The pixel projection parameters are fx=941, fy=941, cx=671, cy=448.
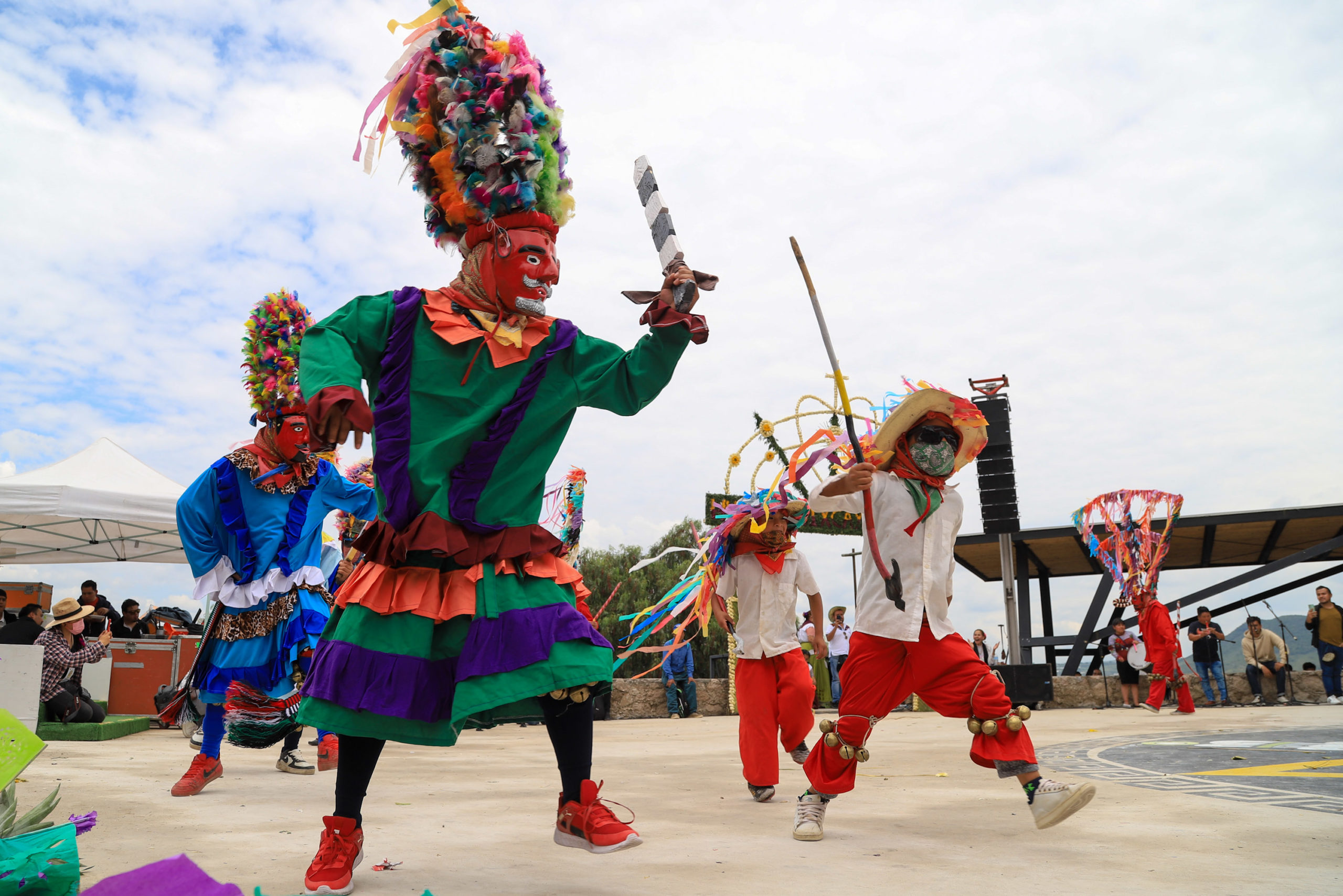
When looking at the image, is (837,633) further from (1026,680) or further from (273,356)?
(273,356)

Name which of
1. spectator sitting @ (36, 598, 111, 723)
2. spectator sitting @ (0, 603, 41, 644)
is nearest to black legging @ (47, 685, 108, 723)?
spectator sitting @ (36, 598, 111, 723)

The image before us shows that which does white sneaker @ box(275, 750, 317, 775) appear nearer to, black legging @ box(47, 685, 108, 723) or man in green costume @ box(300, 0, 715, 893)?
man in green costume @ box(300, 0, 715, 893)

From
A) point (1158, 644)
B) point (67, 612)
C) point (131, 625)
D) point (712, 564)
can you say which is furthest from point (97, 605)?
point (1158, 644)

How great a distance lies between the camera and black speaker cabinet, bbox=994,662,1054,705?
515 inches

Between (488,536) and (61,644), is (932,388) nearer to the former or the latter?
(488,536)

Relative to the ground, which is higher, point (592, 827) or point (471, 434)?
Answer: point (471, 434)

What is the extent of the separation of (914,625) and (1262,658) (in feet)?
43.8

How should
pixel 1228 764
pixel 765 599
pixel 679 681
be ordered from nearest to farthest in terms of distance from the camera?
pixel 765 599, pixel 1228 764, pixel 679 681

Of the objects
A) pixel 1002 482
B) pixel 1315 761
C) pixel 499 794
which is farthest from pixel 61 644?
pixel 1002 482

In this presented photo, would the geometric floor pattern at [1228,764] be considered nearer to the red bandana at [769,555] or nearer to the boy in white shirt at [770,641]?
the boy in white shirt at [770,641]

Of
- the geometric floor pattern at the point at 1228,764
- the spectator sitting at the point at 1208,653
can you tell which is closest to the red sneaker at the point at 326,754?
the geometric floor pattern at the point at 1228,764

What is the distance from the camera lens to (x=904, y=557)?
400cm

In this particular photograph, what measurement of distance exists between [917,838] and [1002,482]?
11298 mm

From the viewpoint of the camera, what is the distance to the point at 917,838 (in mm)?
3504
